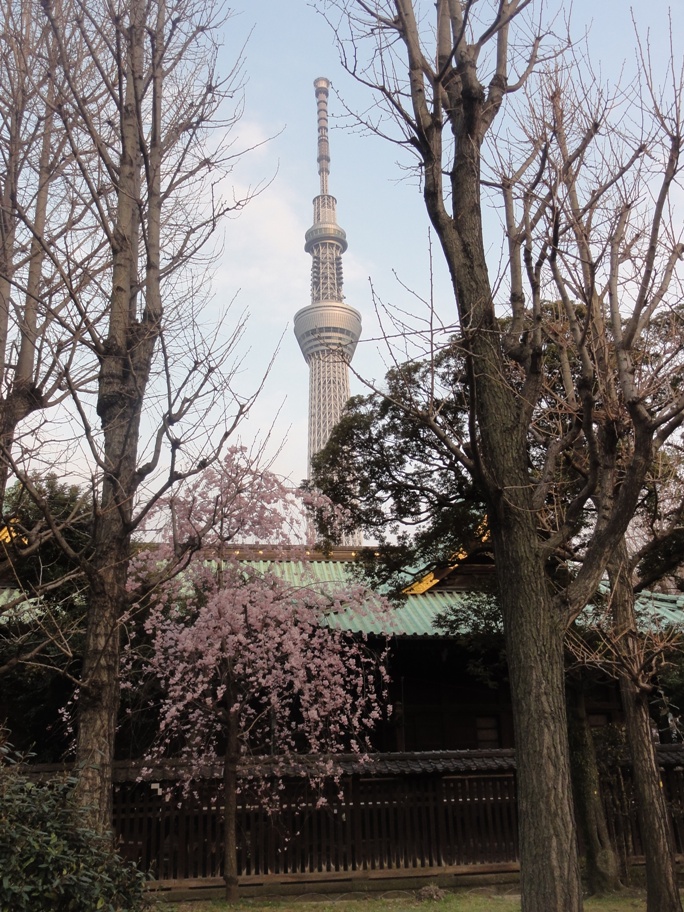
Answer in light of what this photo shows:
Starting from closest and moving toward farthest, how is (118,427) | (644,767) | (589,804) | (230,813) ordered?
(118,427), (644,767), (230,813), (589,804)

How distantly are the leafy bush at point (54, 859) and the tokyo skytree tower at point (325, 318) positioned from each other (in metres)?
71.9

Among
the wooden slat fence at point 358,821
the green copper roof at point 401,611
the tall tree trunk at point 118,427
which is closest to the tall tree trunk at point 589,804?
the wooden slat fence at point 358,821

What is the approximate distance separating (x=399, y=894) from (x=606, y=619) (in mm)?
4380

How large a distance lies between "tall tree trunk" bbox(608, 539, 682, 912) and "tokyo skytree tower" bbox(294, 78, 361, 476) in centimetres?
6791

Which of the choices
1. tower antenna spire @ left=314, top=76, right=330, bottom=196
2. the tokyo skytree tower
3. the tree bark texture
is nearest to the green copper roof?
the tree bark texture

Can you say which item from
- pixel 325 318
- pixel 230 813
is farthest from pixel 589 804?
pixel 325 318

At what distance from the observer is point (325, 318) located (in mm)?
84062

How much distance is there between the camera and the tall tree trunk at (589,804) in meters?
10.1

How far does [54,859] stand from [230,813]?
618 cm

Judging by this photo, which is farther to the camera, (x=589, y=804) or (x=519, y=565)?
(x=589, y=804)

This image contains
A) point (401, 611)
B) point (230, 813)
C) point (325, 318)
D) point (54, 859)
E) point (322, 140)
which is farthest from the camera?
point (322, 140)

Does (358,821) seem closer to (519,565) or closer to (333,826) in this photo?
(333,826)

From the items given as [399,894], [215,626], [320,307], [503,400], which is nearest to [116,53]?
[503,400]

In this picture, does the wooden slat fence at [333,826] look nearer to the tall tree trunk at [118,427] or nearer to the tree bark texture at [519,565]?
the tall tree trunk at [118,427]
